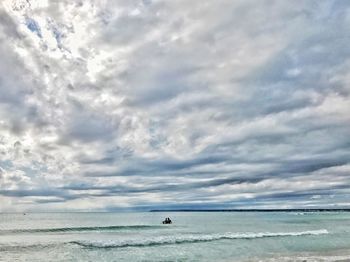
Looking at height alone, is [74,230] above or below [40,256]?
above

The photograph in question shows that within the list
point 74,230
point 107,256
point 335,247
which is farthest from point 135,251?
point 74,230

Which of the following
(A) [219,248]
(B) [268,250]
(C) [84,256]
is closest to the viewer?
(C) [84,256]

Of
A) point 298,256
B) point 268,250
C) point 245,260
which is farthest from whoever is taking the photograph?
point 268,250

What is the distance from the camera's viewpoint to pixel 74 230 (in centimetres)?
6350

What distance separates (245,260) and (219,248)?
28.5ft

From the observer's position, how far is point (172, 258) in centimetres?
3042

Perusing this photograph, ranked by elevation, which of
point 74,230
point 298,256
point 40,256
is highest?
point 74,230

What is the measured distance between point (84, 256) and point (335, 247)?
21229 mm

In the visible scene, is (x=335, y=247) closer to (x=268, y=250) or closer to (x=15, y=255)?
(x=268, y=250)

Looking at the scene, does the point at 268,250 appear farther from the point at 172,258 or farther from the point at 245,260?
the point at 172,258

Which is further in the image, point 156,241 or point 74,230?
point 74,230

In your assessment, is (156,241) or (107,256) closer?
(107,256)

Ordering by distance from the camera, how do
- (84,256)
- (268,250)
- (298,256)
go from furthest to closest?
(268,250) → (84,256) → (298,256)

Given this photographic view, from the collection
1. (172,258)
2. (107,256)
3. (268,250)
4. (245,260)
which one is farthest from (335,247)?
(107,256)
